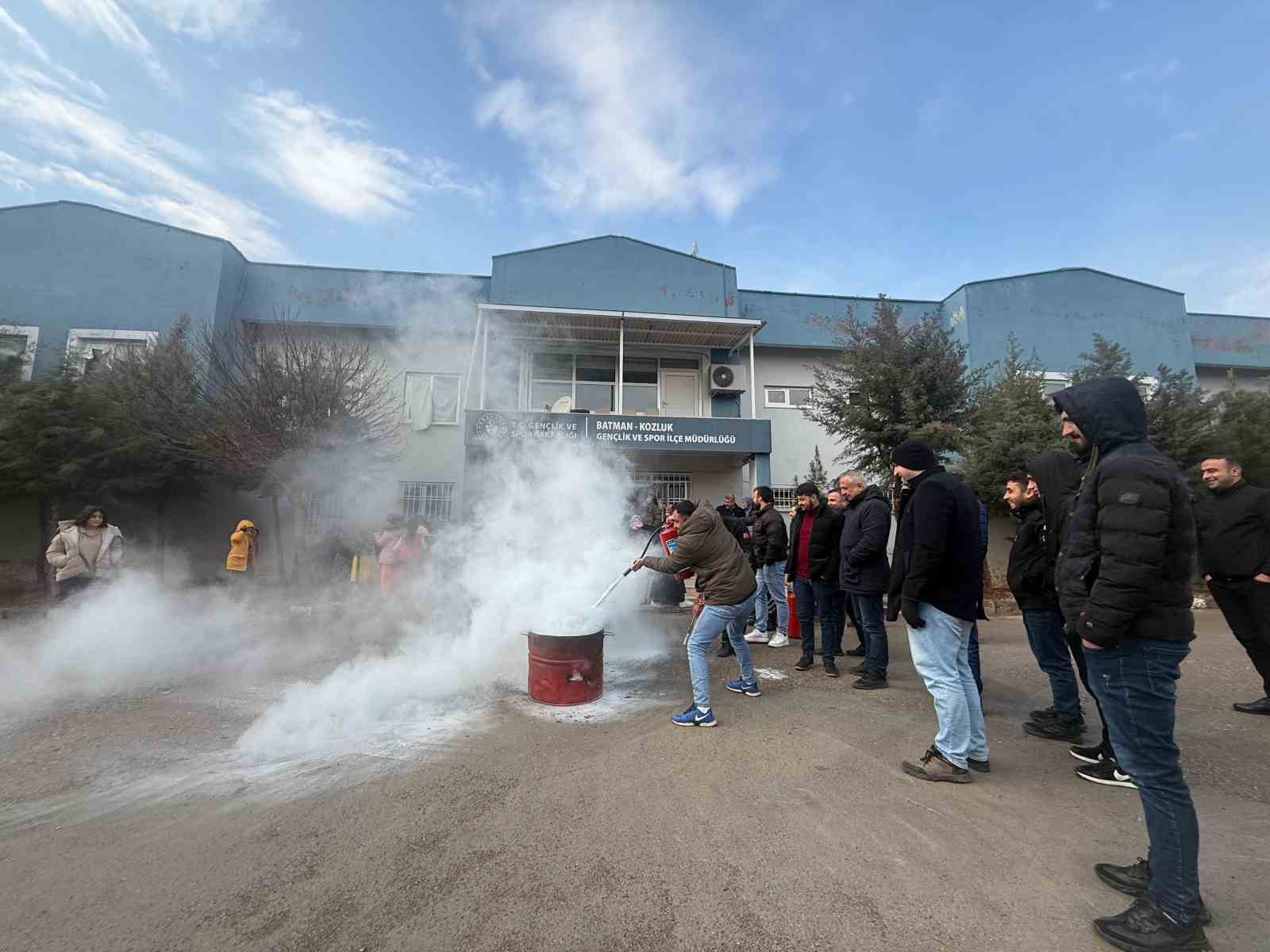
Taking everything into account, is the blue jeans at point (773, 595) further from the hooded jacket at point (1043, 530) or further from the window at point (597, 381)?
the window at point (597, 381)

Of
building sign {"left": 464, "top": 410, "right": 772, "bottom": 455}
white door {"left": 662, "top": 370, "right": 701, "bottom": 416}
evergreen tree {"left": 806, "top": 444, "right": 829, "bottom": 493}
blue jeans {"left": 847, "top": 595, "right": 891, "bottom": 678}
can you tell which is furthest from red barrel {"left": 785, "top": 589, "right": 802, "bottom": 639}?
white door {"left": 662, "top": 370, "right": 701, "bottom": 416}

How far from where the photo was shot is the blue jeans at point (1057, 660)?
3881 millimetres

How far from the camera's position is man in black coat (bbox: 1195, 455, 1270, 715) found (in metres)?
4.24

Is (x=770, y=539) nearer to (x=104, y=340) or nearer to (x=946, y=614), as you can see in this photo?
(x=946, y=614)

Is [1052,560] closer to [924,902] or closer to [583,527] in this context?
[924,902]

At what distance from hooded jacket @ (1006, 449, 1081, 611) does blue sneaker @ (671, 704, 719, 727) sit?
7.49ft

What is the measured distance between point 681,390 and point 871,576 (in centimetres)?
1005

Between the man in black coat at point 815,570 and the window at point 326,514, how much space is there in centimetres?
975

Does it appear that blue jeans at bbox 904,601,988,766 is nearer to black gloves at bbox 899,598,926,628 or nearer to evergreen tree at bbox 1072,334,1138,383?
black gloves at bbox 899,598,926,628

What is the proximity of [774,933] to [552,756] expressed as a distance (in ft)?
6.16

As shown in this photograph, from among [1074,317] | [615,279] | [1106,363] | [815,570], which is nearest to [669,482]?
[615,279]

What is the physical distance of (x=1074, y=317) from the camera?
14562 millimetres

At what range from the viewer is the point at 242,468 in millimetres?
10453

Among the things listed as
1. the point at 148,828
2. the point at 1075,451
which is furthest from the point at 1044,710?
the point at 148,828
